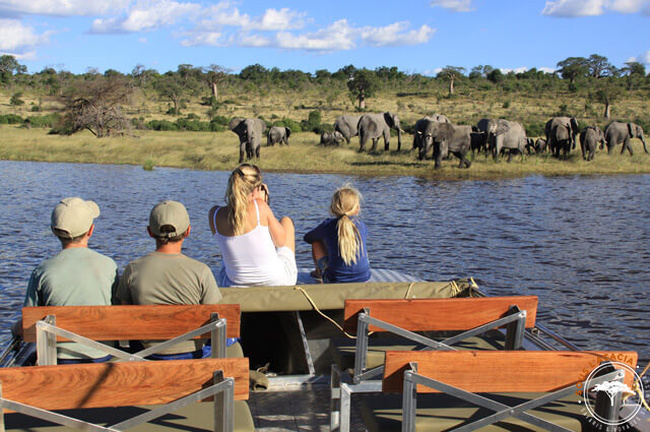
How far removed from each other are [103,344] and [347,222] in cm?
215

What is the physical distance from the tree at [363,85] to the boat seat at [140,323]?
166 ft

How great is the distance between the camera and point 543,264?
38.0ft

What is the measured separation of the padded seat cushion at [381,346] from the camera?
3863mm

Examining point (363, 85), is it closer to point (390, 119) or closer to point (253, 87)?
point (253, 87)

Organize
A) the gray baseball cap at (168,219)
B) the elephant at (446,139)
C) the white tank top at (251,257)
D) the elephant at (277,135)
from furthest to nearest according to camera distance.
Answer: the elephant at (277,135)
the elephant at (446,139)
the white tank top at (251,257)
the gray baseball cap at (168,219)

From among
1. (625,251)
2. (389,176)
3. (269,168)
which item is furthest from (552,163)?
(625,251)

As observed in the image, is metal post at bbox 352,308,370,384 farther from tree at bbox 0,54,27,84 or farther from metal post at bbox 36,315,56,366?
tree at bbox 0,54,27,84

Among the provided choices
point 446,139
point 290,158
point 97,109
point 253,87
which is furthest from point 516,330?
point 253,87

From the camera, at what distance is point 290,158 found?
2798 cm

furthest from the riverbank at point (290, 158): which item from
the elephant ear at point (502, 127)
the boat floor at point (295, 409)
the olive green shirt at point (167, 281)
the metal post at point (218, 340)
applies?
the metal post at point (218, 340)

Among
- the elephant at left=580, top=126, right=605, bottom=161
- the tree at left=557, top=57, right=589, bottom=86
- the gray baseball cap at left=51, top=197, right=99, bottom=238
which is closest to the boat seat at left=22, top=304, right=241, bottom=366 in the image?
the gray baseball cap at left=51, top=197, right=99, bottom=238

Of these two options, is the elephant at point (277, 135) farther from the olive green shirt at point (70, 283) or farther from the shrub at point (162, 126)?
the olive green shirt at point (70, 283)

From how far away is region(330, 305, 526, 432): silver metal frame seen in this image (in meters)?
3.42

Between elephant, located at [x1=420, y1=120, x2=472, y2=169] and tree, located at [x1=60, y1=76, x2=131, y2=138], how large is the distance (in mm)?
15202
